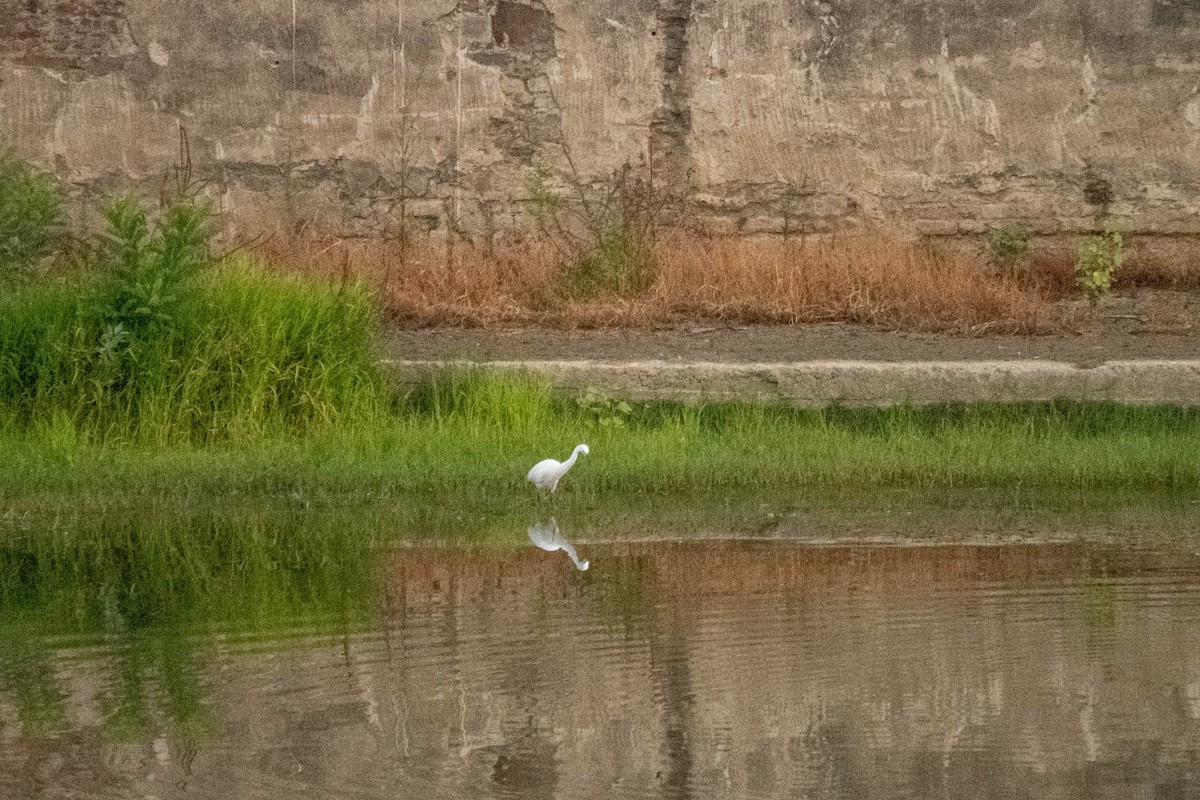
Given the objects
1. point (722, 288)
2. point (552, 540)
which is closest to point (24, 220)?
point (722, 288)

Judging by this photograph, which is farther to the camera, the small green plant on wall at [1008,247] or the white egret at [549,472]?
the small green plant on wall at [1008,247]

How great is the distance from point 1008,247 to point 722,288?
2.33 metres

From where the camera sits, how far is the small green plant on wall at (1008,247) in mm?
13837

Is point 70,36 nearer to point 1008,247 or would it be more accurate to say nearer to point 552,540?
point 1008,247

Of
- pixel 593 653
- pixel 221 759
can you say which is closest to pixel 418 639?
pixel 593 653

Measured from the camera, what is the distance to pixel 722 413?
36.3 ft

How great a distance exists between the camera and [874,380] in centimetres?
1114

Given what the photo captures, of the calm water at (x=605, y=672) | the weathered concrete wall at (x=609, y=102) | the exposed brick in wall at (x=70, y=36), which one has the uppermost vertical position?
the exposed brick in wall at (x=70, y=36)

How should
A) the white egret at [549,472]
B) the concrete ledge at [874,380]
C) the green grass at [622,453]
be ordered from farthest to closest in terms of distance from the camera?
the concrete ledge at [874,380] → the green grass at [622,453] → the white egret at [549,472]

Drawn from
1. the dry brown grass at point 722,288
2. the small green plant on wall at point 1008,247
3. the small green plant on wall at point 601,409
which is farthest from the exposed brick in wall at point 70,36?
the small green plant on wall at point 1008,247

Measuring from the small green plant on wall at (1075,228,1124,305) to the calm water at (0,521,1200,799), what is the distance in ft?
19.5

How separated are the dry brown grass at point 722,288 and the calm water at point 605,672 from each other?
4847mm

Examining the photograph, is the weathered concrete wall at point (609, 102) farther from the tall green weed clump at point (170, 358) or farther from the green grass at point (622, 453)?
the green grass at point (622, 453)

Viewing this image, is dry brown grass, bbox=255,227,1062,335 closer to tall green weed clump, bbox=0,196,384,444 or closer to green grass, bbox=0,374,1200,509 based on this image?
tall green weed clump, bbox=0,196,384,444
